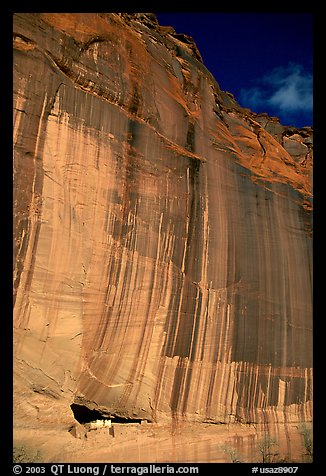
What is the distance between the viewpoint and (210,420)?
10.9 meters

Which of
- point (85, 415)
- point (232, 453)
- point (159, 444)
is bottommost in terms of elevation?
point (232, 453)

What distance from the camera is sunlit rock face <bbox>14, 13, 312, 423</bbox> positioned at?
28.8ft

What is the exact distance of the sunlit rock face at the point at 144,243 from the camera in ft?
28.8

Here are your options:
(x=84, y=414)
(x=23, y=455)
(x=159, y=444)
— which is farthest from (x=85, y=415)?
(x=159, y=444)

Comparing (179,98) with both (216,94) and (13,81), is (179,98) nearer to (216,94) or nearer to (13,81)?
(216,94)

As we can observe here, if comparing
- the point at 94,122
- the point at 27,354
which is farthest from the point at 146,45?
the point at 27,354

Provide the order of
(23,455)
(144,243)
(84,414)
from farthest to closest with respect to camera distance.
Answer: (144,243) → (84,414) → (23,455)

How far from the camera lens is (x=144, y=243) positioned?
33.3 feet

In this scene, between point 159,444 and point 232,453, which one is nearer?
point 159,444

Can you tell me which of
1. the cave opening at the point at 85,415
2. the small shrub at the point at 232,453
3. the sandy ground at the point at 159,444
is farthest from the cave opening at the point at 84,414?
the small shrub at the point at 232,453

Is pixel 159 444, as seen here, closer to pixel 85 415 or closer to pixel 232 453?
pixel 85 415

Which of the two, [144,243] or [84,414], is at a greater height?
[144,243]

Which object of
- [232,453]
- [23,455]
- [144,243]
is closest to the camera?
[23,455]

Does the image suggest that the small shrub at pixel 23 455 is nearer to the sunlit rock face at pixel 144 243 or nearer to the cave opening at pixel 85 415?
the sunlit rock face at pixel 144 243
